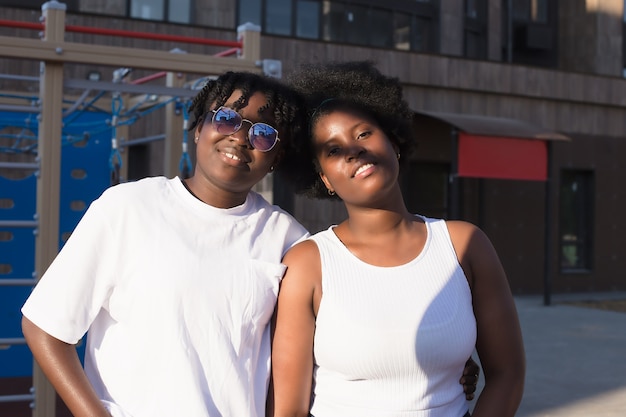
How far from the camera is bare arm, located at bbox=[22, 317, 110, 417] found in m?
2.00

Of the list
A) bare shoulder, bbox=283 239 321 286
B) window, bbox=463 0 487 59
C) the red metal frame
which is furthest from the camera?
window, bbox=463 0 487 59

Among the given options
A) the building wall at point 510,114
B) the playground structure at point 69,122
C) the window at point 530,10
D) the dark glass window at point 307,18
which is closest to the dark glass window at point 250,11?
the building wall at point 510,114

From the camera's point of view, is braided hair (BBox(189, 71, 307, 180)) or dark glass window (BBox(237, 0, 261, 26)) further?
dark glass window (BBox(237, 0, 261, 26))

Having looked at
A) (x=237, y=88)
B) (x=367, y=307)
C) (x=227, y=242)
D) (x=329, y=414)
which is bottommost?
(x=329, y=414)

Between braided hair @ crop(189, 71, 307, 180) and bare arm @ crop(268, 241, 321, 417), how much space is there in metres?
0.39

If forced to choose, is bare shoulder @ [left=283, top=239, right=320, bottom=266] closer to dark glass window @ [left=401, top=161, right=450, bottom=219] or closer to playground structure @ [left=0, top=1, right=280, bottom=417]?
playground structure @ [left=0, top=1, right=280, bottom=417]

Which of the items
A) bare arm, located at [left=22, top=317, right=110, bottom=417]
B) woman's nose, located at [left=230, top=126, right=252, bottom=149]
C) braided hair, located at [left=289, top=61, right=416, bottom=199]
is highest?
braided hair, located at [left=289, top=61, right=416, bottom=199]

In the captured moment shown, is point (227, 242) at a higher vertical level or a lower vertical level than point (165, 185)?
lower

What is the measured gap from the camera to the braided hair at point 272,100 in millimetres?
2342

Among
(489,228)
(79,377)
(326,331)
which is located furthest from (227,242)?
(489,228)

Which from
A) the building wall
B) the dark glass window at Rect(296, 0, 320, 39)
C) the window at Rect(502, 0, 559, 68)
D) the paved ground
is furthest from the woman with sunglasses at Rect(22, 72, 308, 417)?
the window at Rect(502, 0, 559, 68)

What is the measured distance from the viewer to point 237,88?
A: 236cm

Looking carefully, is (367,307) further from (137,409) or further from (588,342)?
(588,342)

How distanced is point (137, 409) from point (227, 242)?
0.47 m
